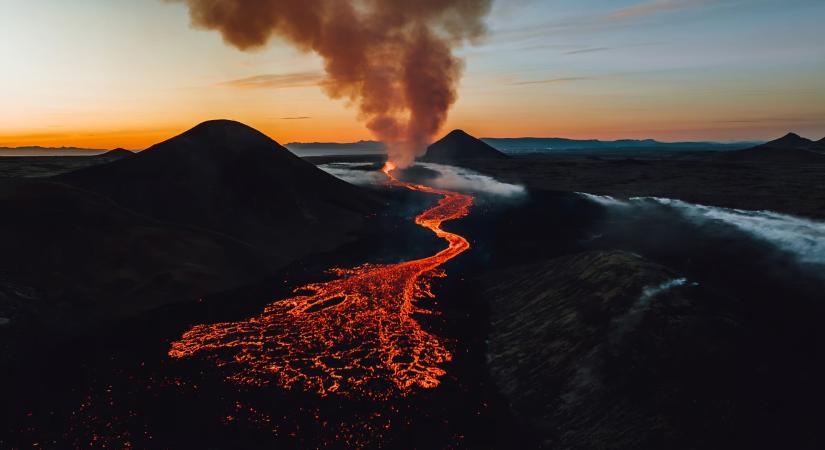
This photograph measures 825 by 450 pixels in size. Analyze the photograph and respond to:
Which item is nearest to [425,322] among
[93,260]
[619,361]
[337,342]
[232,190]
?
[337,342]

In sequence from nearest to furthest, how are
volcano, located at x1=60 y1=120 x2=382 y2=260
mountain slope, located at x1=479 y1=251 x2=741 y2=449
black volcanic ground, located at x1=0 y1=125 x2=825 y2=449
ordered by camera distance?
mountain slope, located at x1=479 y1=251 x2=741 y2=449, black volcanic ground, located at x1=0 y1=125 x2=825 y2=449, volcano, located at x1=60 y1=120 x2=382 y2=260

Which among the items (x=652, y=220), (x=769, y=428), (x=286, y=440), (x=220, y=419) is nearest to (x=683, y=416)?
(x=769, y=428)

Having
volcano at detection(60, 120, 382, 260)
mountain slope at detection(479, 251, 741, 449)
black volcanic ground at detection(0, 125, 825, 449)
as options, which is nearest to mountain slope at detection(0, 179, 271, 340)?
black volcanic ground at detection(0, 125, 825, 449)

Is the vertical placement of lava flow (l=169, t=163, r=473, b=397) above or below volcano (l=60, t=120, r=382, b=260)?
below

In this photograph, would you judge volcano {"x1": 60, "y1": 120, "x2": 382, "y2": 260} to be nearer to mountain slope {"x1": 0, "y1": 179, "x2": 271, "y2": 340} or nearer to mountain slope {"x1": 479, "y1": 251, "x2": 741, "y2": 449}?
mountain slope {"x1": 0, "y1": 179, "x2": 271, "y2": 340}

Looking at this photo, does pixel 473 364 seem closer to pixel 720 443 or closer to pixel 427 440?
pixel 427 440

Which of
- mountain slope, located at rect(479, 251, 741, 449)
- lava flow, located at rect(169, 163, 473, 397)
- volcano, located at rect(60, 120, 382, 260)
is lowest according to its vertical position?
lava flow, located at rect(169, 163, 473, 397)

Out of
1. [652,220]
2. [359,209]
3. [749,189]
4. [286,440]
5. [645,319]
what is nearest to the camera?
[286,440]
